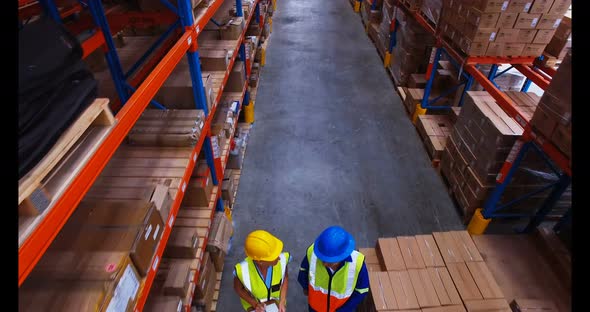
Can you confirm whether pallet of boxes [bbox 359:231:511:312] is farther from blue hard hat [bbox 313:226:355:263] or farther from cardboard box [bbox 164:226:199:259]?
cardboard box [bbox 164:226:199:259]

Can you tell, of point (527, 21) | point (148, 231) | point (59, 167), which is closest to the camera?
point (59, 167)

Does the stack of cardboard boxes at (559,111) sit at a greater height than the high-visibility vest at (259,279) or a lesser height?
greater

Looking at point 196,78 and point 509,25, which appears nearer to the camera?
point 196,78

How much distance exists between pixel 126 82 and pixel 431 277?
392cm

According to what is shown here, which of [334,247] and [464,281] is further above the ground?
[334,247]

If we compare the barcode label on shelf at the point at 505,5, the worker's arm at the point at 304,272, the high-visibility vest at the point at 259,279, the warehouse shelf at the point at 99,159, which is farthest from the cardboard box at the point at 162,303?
the barcode label on shelf at the point at 505,5

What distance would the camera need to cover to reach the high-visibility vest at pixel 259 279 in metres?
2.80

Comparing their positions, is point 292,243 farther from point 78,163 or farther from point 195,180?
point 78,163

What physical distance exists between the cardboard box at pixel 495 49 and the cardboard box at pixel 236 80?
4.38 m

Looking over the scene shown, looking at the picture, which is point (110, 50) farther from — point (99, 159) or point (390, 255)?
point (390, 255)

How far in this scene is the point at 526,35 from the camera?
16.3ft

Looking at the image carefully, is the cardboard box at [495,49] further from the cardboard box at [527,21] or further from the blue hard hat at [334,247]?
the blue hard hat at [334,247]

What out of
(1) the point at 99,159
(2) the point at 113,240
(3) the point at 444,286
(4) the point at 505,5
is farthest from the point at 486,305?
(4) the point at 505,5
